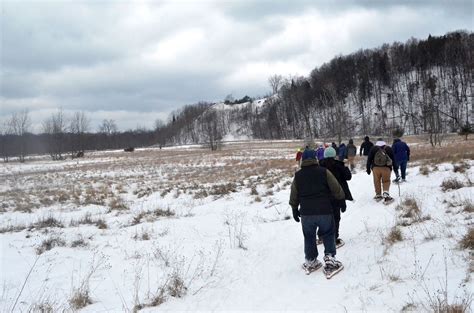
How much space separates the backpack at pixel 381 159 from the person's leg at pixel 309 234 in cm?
472

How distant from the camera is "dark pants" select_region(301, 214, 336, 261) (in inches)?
228

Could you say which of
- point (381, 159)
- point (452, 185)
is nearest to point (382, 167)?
point (381, 159)

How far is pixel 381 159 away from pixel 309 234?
4.83 metres

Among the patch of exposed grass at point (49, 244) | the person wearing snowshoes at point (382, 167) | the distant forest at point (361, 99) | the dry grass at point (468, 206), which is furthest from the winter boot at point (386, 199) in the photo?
the distant forest at point (361, 99)

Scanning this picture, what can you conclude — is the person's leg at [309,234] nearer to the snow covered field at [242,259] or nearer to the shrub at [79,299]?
the snow covered field at [242,259]

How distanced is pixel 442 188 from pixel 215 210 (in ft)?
22.5

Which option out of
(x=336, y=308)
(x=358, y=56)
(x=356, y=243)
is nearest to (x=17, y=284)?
(x=336, y=308)

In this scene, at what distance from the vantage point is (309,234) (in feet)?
19.5

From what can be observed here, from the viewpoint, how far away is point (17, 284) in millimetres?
6090

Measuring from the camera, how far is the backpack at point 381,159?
9734 millimetres

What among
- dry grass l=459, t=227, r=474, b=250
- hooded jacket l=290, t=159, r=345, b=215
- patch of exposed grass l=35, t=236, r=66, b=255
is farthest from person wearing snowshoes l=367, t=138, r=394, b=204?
patch of exposed grass l=35, t=236, r=66, b=255

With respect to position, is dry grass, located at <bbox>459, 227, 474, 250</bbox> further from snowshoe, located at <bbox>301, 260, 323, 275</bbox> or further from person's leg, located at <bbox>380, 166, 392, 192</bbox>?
person's leg, located at <bbox>380, 166, 392, 192</bbox>

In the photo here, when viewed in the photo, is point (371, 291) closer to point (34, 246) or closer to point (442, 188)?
point (442, 188)

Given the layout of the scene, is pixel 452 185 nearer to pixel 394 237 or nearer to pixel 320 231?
pixel 394 237
